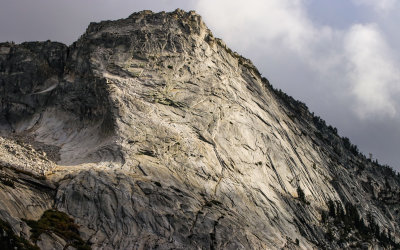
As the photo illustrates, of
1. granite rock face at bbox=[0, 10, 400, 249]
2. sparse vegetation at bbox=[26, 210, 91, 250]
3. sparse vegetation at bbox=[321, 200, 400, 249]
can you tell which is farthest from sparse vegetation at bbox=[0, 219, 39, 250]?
sparse vegetation at bbox=[321, 200, 400, 249]

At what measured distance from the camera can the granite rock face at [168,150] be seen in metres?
65.9

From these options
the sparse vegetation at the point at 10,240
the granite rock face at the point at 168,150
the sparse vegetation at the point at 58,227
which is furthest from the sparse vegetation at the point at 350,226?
the sparse vegetation at the point at 10,240

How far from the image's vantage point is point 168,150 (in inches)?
3214

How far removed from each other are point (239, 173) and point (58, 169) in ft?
90.5

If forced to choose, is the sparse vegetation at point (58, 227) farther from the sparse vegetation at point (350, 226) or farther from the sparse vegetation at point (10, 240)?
the sparse vegetation at point (350, 226)

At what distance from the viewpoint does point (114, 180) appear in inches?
2741

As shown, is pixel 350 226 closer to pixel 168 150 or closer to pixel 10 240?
pixel 168 150

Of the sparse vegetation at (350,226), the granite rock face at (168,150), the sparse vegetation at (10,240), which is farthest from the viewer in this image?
the sparse vegetation at (350,226)

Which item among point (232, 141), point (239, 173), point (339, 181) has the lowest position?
point (239, 173)

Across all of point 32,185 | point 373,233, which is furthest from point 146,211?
point 373,233

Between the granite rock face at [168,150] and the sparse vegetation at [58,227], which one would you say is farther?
the granite rock face at [168,150]

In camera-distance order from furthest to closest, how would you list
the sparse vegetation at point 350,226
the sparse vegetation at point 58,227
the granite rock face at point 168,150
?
the sparse vegetation at point 350,226 < the granite rock face at point 168,150 < the sparse vegetation at point 58,227

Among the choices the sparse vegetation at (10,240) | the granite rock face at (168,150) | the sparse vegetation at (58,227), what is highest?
the granite rock face at (168,150)

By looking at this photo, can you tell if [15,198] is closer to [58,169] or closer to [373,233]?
[58,169]
